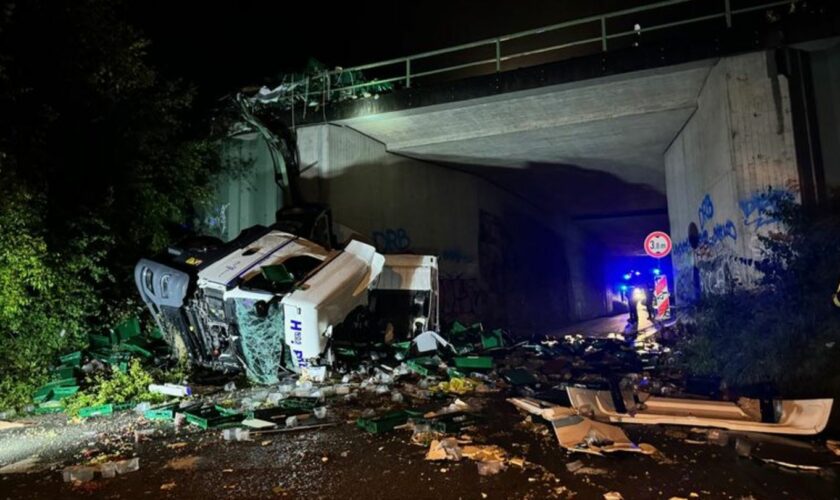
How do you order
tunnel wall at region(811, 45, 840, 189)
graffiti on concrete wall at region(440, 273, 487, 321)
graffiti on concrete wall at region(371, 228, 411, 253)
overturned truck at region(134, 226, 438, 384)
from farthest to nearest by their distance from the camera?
graffiti on concrete wall at region(440, 273, 487, 321), graffiti on concrete wall at region(371, 228, 411, 253), tunnel wall at region(811, 45, 840, 189), overturned truck at region(134, 226, 438, 384)

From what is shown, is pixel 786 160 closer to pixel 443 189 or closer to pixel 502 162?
pixel 502 162

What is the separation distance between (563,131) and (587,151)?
6.08ft

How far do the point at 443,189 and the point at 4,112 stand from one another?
1001 cm

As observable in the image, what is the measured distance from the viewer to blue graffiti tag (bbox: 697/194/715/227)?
944 cm

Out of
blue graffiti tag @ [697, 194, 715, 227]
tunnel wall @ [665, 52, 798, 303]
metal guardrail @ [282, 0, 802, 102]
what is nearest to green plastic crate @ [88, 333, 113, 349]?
metal guardrail @ [282, 0, 802, 102]

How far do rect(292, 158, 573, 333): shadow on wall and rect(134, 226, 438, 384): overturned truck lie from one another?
212 cm

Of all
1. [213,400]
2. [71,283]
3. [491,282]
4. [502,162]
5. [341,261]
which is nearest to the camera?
[213,400]

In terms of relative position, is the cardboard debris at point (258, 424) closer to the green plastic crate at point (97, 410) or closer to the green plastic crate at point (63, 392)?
the green plastic crate at point (97, 410)

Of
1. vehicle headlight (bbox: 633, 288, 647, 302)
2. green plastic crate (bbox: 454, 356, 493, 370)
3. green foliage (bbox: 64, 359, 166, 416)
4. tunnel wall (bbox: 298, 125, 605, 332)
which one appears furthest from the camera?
vehicle headlight (bbox: 633, 288, 647, 302)

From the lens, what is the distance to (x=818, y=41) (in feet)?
25.6

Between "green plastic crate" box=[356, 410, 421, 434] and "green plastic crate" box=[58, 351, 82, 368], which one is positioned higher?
"green plastic crate" box=[58, 351, 82, 368]

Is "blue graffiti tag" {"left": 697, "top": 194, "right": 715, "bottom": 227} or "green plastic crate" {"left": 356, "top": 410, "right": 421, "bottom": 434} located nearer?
"green plastic crate" {"left": 356, "top": 410, "right": 421, "bottom": 434}

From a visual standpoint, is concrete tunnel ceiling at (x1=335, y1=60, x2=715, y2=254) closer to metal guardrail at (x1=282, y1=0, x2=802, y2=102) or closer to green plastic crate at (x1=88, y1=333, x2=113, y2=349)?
metal guardrail at (x1=282, y1=0, x2=802, y2=102)

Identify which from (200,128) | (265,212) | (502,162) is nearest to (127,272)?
(265,212)
